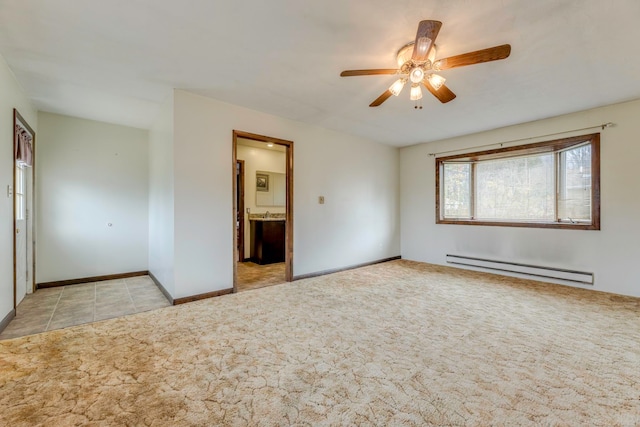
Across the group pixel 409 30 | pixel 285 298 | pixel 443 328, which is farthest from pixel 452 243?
pixel 409 30

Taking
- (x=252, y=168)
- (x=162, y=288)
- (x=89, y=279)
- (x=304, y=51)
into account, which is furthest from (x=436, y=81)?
(x=89, y=279)

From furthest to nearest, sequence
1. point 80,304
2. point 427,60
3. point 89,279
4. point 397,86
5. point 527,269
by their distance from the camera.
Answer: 1. point 527,269
2. point 89,279
3. point 80,304
4. point 397,86
5. point 427,60

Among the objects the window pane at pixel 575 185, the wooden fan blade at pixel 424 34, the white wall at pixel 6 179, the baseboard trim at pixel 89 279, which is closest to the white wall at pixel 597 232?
the window pane at pixel 575 185

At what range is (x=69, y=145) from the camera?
168 inches

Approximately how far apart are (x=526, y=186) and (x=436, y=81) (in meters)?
3.42

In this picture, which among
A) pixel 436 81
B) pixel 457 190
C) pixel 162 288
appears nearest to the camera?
pixel 436 81

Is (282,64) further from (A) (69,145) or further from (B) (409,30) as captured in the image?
(A) (69,145)

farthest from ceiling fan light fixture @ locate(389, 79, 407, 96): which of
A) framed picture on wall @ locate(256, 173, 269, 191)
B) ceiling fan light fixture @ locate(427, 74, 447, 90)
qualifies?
framed picture on wall @ locate(256, 173, 269, 191)

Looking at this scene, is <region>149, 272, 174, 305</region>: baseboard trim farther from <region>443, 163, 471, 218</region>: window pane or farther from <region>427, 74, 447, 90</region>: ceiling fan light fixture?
<region>443, 163, 471, 218</region>: window pane

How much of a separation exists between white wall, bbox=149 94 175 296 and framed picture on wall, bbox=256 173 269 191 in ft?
6.85

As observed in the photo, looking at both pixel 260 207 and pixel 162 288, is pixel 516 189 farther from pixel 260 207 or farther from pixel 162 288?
pixel 162 288

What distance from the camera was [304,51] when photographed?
2.47 meters

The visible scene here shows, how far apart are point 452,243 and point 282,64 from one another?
454cm

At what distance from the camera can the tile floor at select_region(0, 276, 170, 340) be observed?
279 centimetres
